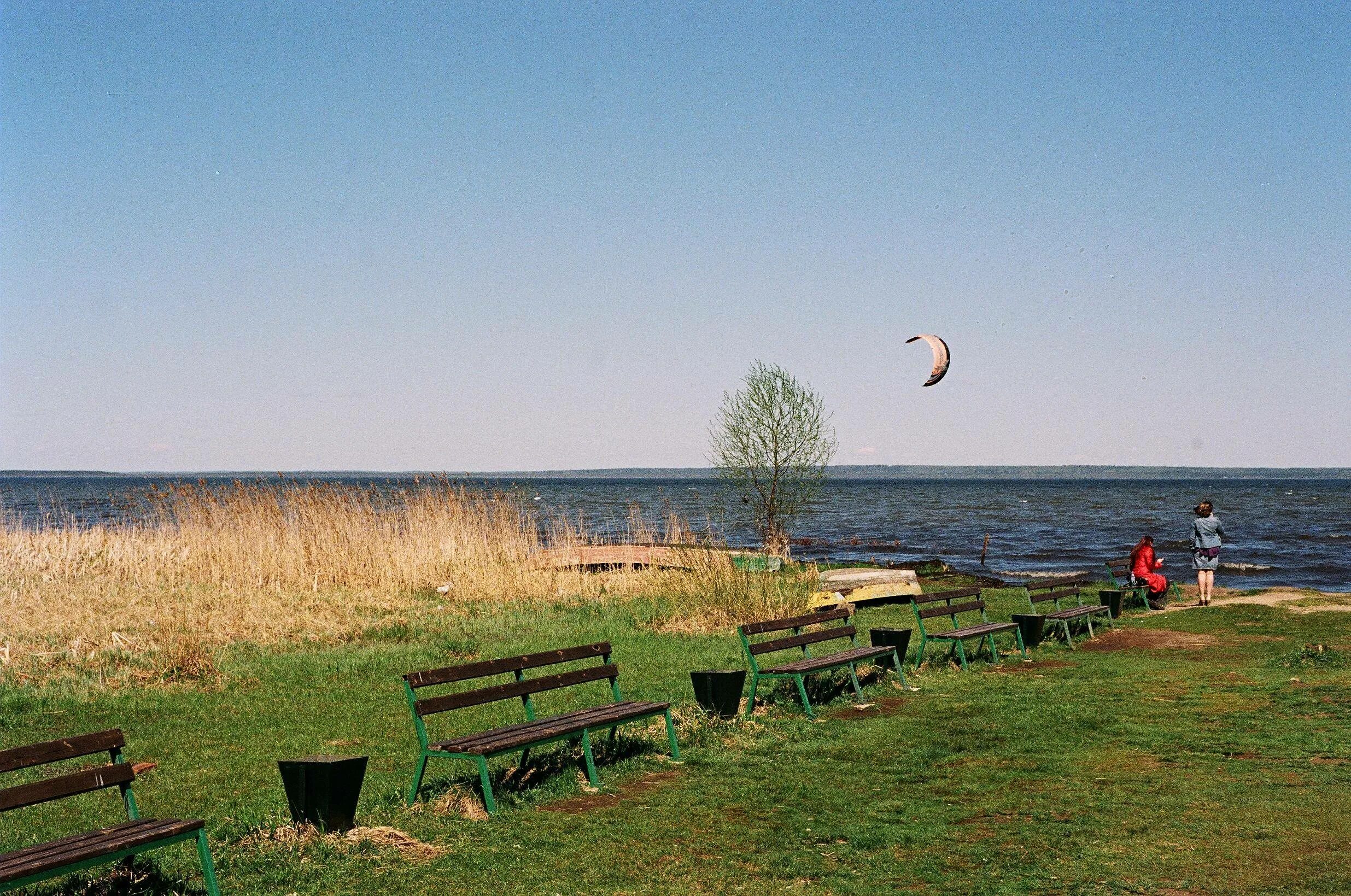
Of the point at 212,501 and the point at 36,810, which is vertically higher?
the point at 212,501

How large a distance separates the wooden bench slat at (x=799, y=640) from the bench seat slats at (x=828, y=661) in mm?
154

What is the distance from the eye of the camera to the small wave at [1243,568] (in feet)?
96.6

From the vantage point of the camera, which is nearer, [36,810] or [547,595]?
[36,810]

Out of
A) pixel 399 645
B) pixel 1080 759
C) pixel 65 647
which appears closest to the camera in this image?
pixel 1080 759

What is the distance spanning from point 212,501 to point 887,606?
11.5 m

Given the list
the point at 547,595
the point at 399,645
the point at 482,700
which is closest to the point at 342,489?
the point at 547,595

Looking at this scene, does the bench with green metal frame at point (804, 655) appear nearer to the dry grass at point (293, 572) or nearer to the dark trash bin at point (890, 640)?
the dark trash bin at point (890, 640)

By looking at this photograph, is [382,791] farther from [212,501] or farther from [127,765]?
[212,501]

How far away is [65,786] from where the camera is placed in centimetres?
468

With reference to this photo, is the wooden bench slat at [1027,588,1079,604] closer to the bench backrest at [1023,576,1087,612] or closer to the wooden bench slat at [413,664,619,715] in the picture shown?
the bench backrest at [1023,576,1087,612]

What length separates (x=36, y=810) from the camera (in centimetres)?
683

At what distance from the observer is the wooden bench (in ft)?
14.2

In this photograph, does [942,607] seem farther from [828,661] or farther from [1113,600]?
[1113,600]

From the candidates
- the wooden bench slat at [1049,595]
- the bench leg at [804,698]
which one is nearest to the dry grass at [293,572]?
the wooden bench slat at [1049,595]
